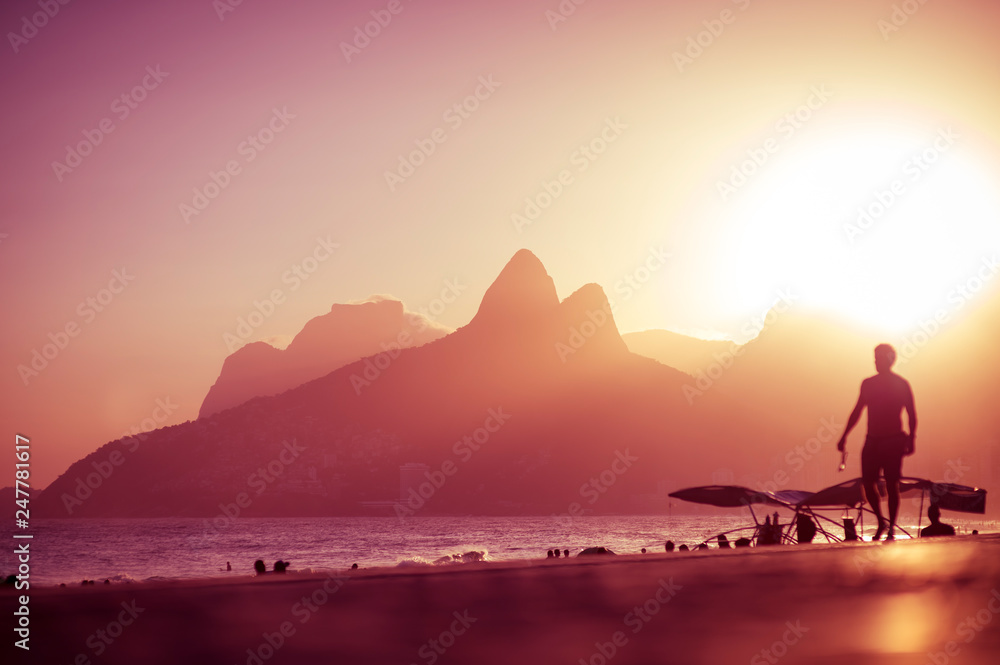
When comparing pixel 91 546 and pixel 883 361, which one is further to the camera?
pixel 91 546

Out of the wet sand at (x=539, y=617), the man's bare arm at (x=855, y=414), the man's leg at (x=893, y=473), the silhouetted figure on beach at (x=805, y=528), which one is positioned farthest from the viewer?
the silhouetted figure on beach at (x=805, y=528)

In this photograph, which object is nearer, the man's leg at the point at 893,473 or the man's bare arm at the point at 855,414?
the man's leg at the point at 893,473

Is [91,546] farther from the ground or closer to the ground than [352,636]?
farther from the ground

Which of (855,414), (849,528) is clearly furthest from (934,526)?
(855,414)

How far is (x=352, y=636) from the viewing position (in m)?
3.34

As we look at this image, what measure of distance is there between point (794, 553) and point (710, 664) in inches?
166

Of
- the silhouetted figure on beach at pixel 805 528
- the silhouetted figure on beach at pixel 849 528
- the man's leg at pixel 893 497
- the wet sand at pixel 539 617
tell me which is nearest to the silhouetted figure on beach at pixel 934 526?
the silhouetted figure on beach at pixel 849 528

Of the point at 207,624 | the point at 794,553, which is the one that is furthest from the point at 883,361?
the point at 207,624

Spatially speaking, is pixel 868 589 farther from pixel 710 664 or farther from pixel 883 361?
pixel 883 361

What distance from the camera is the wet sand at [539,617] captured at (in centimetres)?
300

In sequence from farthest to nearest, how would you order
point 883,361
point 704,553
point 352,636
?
point 883,361
point 704,553
point 352,636

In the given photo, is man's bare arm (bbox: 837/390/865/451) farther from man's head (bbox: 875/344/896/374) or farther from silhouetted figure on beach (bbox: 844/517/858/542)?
silhouetted figure on beach (bbox: 844/517/858/542)

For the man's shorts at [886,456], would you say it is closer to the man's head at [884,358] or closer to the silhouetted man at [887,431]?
the silhouetted man at [887,431]

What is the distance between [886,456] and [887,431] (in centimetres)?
30
